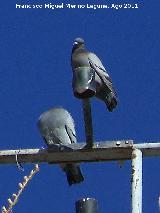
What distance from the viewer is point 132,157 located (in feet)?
15.3

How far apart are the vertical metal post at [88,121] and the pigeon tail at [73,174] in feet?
2.20

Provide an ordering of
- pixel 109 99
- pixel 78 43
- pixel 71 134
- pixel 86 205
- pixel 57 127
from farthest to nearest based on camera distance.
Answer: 1. pixel 71 134
2. pixel 57 127
3. pixel 78 43
4. pixel 109 99
5. pixel 86 205

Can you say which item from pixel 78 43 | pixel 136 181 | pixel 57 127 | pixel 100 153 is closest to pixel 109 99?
pixel 100 153

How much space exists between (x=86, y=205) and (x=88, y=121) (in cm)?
89

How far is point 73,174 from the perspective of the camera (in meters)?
5.87

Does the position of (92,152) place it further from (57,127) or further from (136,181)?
(57,127)

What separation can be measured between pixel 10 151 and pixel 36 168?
18cm

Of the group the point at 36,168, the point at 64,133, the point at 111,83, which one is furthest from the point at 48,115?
the point at 36,168

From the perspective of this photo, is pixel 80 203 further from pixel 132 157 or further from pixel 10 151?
pixel 10 151

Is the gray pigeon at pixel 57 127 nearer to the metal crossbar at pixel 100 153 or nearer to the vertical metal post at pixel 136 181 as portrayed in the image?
the metal crossbar at pixel 100 153

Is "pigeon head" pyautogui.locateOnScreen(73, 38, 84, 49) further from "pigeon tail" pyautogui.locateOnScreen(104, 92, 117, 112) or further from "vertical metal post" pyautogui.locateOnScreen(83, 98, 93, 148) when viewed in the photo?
"vertical metal post" pyautogui.locateOnScreen(83, 98, 93, 148)

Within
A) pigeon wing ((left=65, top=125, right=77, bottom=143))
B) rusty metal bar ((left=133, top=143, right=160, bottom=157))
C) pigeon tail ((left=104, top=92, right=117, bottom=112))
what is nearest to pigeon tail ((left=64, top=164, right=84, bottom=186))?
pigeon tail ((left=104, top=92, right=117, bottom=112))

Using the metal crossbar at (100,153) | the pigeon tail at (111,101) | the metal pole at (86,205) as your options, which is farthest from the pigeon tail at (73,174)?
the metal pole at (86,205)

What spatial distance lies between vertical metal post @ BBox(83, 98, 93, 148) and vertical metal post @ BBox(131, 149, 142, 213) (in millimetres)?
244
